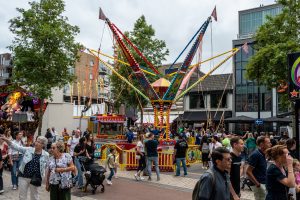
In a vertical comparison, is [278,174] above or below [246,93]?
below

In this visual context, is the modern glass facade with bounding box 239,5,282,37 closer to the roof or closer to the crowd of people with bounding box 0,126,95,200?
the roof

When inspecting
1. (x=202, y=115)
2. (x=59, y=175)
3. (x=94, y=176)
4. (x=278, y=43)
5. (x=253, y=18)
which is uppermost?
(x=253, y=18)

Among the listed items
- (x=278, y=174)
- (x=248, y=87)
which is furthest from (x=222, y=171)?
(x=248, y=87)

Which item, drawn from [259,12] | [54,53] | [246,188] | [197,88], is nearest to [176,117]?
[197,88]

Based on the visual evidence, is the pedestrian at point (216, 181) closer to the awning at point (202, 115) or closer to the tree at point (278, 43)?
the tree at point (278, 43)

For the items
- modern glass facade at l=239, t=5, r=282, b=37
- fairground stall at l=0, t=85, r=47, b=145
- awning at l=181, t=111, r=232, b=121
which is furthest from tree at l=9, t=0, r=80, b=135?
modern glass facade at l=239, t=5, r=282, b=37

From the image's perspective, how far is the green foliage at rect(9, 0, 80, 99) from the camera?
72.4ft

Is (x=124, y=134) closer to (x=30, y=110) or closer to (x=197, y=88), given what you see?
(x=30, y=110)

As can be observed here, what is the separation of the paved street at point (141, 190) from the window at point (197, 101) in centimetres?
3076

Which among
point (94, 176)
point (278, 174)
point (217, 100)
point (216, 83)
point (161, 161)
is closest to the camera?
point (278, 174)

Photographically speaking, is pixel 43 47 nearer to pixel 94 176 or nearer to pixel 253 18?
pixel 94 176

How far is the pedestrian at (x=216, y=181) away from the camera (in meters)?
3.86

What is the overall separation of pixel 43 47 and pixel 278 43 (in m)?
14.4

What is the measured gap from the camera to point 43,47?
74.1ft
